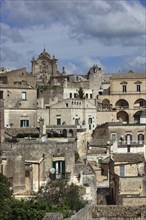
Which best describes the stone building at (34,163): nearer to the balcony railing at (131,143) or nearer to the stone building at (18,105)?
the stone building at (18,105)

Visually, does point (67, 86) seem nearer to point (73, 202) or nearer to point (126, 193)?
point (126, 193)

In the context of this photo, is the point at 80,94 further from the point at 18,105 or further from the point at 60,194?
the point at 60,194

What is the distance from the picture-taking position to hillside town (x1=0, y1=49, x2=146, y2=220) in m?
35.0

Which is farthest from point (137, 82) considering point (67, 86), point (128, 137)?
point (128, 137)

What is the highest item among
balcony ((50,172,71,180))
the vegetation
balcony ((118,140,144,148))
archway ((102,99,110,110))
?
archway ((102,99,110,110))

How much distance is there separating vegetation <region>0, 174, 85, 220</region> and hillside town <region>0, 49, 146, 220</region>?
1.03m

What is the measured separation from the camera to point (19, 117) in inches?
2046

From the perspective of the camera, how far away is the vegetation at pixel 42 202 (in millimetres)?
25625

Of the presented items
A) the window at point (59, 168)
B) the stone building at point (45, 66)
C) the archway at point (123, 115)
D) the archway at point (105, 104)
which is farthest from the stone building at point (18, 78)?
the window at point (59, 168)

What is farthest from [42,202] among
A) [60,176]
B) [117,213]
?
[60,176]

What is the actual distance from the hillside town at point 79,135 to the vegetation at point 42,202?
1026 millimetres

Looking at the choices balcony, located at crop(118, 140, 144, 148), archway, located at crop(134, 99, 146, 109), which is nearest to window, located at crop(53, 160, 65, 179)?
balcony, located at crop(118, 140, 144, 148)

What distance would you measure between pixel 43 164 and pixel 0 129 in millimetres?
5906

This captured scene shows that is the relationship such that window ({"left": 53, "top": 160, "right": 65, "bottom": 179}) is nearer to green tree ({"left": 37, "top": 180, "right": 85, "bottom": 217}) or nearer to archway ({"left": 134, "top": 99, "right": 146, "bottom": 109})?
green tree ({"left": 37, "top": 180, "right": 85, "bottom": 217})
